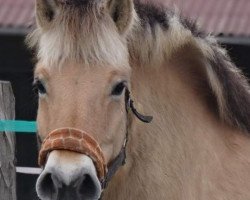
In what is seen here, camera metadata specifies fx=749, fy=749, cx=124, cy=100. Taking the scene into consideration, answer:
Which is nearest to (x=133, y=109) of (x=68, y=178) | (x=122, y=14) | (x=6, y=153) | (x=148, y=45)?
(x=148, y=45)

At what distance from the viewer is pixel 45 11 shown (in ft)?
11.4

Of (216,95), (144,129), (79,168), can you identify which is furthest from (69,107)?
(216,95)

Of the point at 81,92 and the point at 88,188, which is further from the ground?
the point at 81,92

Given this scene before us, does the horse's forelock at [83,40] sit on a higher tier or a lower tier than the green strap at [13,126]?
higher

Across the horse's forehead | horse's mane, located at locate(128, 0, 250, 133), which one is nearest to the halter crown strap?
the horse's forehead

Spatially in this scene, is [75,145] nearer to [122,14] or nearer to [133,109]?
[133,109]

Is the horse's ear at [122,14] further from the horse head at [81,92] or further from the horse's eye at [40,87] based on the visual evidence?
the horse's eye at [40,87]

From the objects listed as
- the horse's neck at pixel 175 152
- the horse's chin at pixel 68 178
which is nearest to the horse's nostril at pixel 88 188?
the horse's chin at pixel 68 178

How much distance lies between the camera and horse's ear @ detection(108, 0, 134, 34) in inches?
136

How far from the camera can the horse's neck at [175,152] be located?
11.7ft

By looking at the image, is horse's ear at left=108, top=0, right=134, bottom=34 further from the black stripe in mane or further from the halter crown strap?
the halter crown strap

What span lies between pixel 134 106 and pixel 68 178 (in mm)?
630

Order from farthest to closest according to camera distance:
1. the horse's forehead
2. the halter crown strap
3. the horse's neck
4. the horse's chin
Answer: the horse's neck < the halter crown strap < the horse's forehead < the horse's chin

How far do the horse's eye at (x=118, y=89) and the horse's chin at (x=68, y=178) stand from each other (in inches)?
13.3
